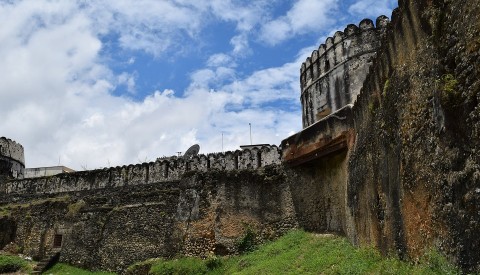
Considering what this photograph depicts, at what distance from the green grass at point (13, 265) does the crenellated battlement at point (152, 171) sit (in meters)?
4.25

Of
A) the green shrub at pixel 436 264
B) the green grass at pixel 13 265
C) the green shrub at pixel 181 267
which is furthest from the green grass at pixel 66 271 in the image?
the green shrub at pixel 436 264

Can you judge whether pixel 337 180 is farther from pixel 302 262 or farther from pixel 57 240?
pixel 57 240

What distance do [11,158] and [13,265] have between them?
11107 millimetres

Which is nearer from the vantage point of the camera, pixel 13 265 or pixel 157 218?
pixel 157 218

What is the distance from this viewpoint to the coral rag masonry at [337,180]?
518cm

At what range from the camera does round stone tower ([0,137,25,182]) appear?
84.5ft

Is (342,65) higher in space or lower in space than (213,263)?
higher

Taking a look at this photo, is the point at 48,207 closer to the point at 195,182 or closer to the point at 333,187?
the point at 195,182

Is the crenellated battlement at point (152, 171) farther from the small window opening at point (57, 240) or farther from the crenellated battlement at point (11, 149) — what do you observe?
the crenellated battlement at point (11, 149)

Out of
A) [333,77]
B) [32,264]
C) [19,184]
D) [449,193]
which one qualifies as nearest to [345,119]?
[449,193]

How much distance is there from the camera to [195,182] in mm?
15961

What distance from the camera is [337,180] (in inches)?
498

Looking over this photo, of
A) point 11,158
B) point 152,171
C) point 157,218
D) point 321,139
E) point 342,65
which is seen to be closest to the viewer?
point 321,139

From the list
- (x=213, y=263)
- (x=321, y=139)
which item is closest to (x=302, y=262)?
(x=321, y=139)
